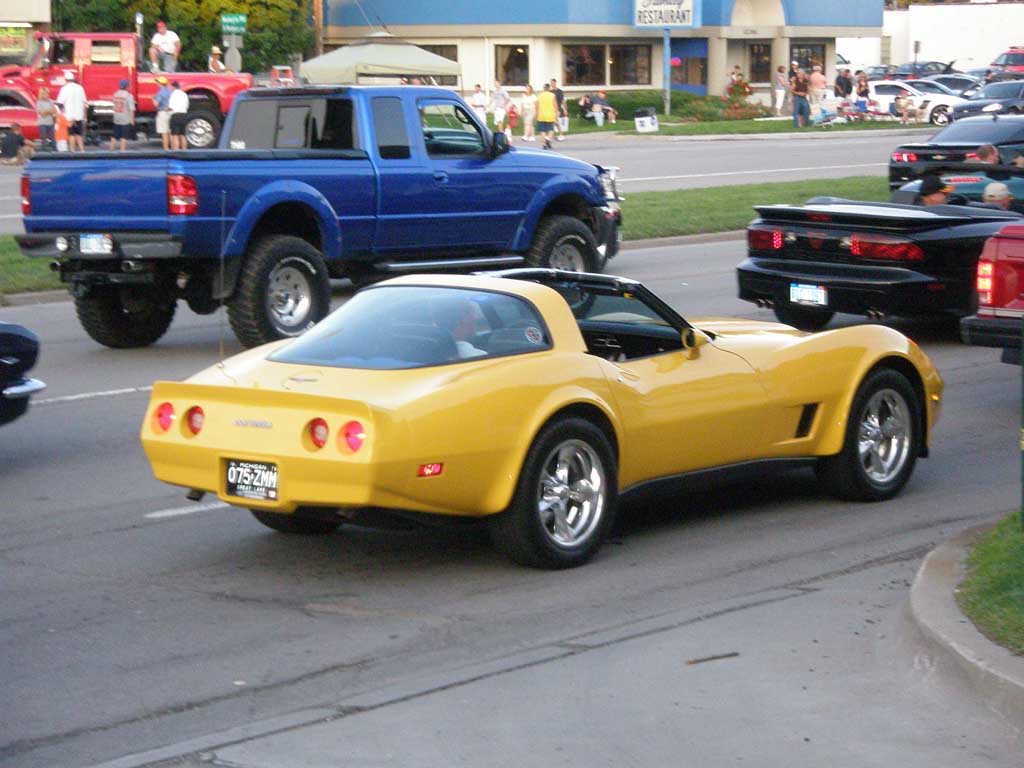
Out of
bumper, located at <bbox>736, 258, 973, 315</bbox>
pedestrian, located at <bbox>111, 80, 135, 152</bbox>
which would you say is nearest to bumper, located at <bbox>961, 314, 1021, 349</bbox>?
bumper, located at <bbox>736, 258, 973, 315</bbox>

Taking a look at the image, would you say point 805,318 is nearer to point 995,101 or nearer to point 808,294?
point 808,294

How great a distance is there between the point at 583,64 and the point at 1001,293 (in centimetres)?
5403

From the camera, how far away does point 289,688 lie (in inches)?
232

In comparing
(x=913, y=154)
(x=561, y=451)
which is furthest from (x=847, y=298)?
(x=913, y=154)

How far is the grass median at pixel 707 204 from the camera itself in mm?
23016

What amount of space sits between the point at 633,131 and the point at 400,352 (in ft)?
150

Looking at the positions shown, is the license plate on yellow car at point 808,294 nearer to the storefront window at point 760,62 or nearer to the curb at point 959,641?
the curb at point 959,641

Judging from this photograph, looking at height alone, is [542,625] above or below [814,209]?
below

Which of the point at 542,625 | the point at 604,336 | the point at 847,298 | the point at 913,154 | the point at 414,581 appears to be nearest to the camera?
the point at 542,625

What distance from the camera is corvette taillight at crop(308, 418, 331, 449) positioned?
6.81 m

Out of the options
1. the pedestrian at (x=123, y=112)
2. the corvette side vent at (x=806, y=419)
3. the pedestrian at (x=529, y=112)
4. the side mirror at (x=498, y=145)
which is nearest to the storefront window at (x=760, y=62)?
the pedestrian at (x=529, y=112)

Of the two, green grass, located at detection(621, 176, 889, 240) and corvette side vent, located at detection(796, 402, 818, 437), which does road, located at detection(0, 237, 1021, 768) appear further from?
green grass, located at detection(621, 176, 889, 240)

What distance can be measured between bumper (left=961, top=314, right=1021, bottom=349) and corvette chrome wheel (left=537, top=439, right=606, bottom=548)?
4193 millimetres

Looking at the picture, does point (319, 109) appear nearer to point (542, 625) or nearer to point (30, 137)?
point (542, 625)
